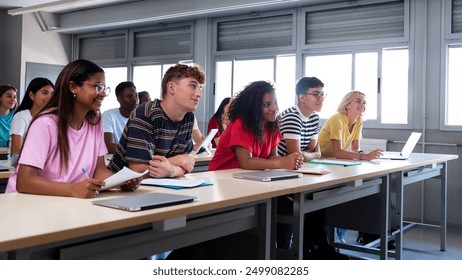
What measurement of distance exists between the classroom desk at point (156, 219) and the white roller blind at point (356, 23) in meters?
3.03

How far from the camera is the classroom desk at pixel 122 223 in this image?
3.72ft

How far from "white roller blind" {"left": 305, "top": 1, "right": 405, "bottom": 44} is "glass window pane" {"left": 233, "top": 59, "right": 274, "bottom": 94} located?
644 mm

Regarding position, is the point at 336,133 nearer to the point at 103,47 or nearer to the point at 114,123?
the point at 114,123

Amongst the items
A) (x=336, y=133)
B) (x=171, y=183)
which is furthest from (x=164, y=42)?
(x=171, y=183)

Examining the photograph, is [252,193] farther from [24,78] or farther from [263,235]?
[24,78]

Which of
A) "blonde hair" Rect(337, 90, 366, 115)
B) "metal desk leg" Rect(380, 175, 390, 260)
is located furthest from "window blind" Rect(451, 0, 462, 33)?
"metal desk leg" Rect(380, 175, 390, 260)

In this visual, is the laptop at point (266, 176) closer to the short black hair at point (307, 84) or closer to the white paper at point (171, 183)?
the white paper at point (171, 183)

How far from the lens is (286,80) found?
5.84m

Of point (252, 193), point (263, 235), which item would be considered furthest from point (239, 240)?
point (252, 193)

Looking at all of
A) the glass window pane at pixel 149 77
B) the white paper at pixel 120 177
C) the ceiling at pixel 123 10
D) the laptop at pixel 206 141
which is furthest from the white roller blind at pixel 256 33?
the white paper at pixel 120 177

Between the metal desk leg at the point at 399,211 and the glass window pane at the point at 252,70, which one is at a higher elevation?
the glass window pane at the point at 252,70

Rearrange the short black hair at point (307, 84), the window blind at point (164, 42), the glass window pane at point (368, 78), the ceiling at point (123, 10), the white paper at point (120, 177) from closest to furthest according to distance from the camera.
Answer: the white paper at point (120, 177) → the short black hair at point (307, 84) → the glass window pane at point (368, 78) → the ceiling at point (123, 10) → the window blind at point (164, 42)

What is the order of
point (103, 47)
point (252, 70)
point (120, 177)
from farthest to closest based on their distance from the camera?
point (103, 47), point (252, 70), point (120, 177)

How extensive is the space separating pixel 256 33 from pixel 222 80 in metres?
0.78
